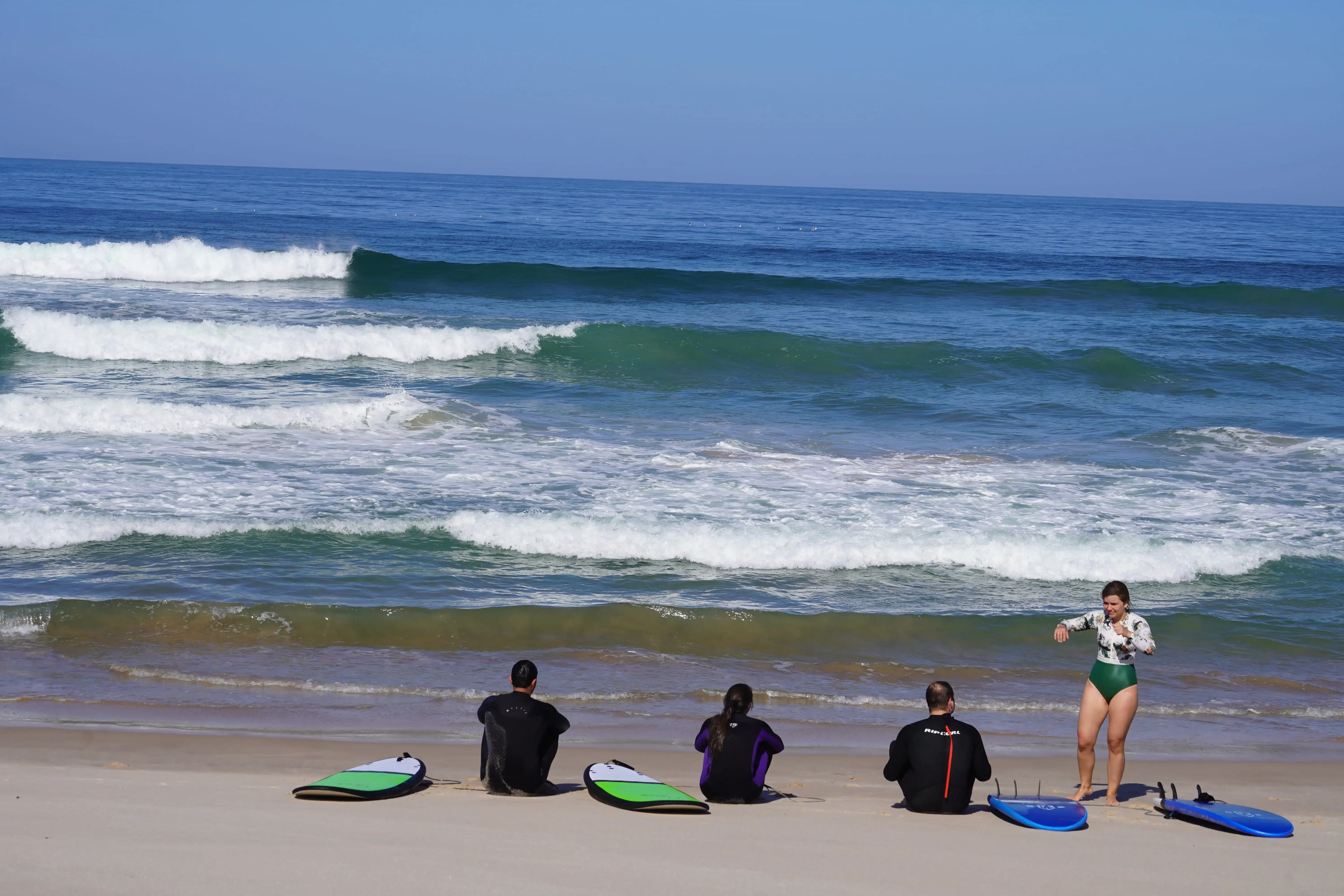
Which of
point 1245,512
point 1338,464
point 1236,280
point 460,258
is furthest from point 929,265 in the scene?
point 1245,512

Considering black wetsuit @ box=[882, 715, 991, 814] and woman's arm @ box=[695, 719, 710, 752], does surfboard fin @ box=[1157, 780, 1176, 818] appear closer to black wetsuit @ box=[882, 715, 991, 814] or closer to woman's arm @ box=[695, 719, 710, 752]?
black wetsuit @ box=[882, 715, 991, 814]

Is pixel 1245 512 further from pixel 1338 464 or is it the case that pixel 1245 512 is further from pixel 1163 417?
pixel 1163 417

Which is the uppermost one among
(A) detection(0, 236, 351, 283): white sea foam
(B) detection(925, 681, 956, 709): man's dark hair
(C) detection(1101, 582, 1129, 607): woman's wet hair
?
(A) detection(0, 236, 351, 283): white sea foam

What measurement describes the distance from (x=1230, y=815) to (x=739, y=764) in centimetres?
252

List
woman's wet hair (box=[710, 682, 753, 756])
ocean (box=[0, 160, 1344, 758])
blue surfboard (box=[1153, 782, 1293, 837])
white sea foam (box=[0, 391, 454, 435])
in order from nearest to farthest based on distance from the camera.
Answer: blue surfboard (box=[1153, 782, 1293, 837]), woman's wet hair (box=[710, 682, 753, 756]), ocean (box=[0, 160, 1344, 758]), white sea foam (box=[0, 391, 454, 435])

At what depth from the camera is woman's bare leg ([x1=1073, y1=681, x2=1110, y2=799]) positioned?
20.3ft

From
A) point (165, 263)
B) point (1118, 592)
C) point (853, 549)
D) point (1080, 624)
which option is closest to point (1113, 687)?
point (1080, 624)

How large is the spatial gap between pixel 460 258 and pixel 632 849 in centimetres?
3363

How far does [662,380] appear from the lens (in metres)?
21.4

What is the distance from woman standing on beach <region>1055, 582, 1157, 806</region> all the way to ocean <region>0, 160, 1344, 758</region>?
1041 mm

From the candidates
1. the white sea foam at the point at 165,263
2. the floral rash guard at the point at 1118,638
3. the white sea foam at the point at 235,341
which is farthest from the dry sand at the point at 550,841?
the white sea foam at the point at 165,263

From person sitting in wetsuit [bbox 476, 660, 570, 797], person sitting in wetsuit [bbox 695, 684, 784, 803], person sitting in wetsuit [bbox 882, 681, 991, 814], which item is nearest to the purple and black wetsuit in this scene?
person sitting in wetsuit [bbox 695, 684, 784, 803]

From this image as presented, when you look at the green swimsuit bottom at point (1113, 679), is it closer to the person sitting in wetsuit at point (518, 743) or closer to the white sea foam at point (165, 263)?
the person sitting in wetsuit at point (518, 743)

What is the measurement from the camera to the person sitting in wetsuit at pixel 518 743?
19.3ft
